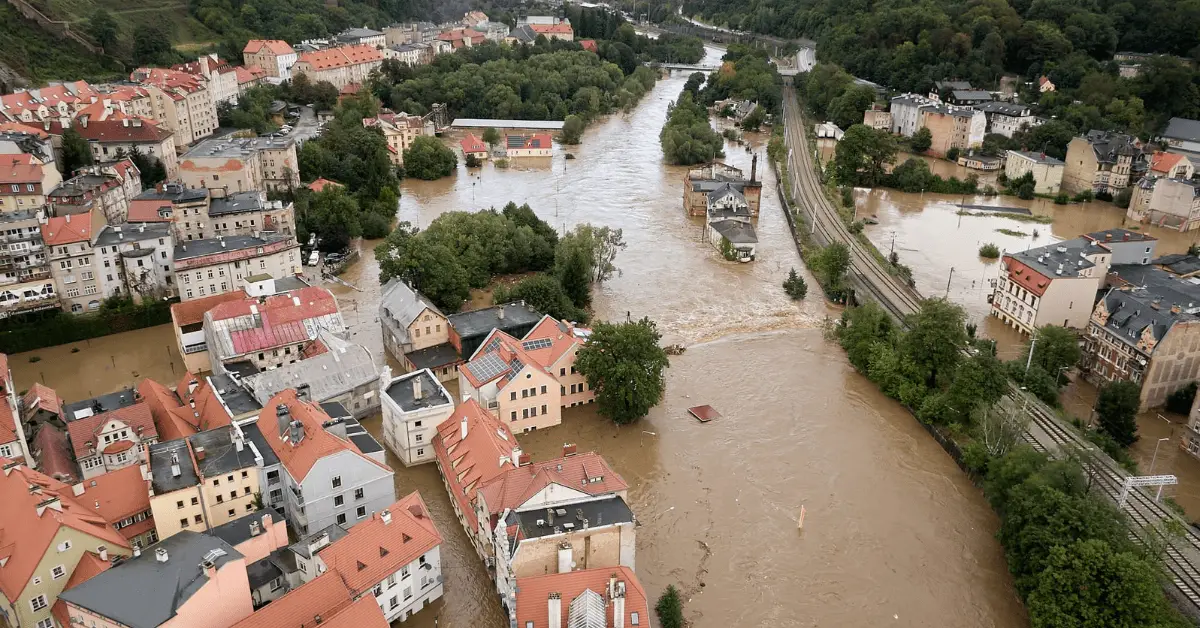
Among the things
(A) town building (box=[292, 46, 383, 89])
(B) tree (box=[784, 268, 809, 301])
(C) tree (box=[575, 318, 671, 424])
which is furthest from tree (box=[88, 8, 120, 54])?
(C) tree (box=[575, 318, 671, 424])

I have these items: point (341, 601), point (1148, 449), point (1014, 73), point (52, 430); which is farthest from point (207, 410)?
point (1014, 73)

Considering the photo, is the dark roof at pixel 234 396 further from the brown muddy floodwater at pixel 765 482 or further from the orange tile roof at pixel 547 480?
the orange tile roof at pixel 547 480

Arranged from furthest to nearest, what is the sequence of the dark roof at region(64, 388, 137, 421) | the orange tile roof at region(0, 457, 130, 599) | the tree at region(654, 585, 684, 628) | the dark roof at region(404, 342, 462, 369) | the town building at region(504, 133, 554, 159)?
the town building at region(504, 133, 554, 159), the dark roof at region(404, 342, 462, 369), the dark roof at region(64, 388, 137, 421), the tree at region(654, 585, 684, 628), the orange tile roof at region(0, 457, 130, 599)

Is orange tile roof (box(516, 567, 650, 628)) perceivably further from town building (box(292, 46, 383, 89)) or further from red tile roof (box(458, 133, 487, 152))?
town building (box(292, 46, 383, 89))

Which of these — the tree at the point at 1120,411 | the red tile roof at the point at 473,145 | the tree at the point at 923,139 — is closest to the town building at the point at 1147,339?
the tree at the point at 1120,411

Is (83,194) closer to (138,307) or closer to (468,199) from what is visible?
(138,307)

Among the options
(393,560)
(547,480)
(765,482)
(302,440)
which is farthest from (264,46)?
(547,480)
